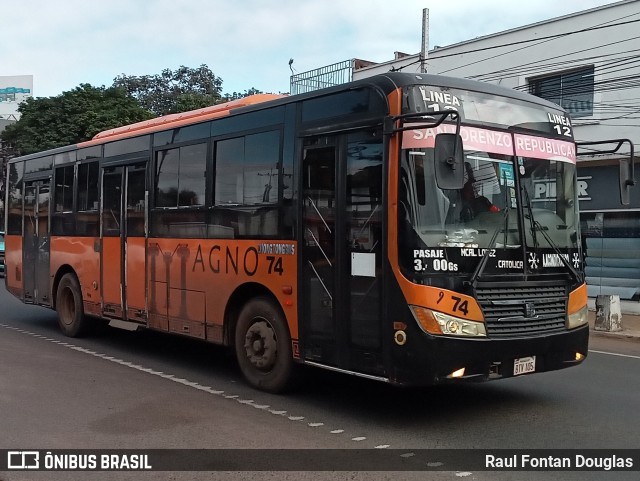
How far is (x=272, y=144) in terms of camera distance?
7.22 m

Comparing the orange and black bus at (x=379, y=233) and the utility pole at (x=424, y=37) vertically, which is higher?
the utility pole at (x=424, y=37)

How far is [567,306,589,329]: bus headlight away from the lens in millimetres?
6453

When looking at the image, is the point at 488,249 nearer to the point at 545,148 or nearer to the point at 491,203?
the point at 491,203

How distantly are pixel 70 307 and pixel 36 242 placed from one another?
170cm

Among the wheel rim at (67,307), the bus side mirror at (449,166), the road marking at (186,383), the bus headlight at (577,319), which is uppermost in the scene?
the bus side mirror at (449,166)

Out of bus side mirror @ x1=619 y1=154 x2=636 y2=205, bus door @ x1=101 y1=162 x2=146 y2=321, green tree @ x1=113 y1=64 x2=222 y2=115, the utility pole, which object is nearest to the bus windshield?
bus side mirror @ x1=619 y1=154 x2=636 y2=205

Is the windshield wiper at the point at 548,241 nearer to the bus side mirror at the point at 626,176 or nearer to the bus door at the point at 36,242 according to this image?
the bus side mirror at the point at 626,176

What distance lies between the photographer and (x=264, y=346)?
7191 millimetres

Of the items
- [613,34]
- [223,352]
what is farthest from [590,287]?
[223,352]

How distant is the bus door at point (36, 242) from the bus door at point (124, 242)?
2.32 metres

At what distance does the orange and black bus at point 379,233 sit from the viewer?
569 cm

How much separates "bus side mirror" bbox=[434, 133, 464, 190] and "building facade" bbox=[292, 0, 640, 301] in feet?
36.6

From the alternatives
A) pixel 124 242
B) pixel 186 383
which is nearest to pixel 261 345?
pixel 186 383

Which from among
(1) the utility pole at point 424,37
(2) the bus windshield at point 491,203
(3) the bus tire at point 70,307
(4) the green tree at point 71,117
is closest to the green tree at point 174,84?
(4) the green tree at point 71,117
